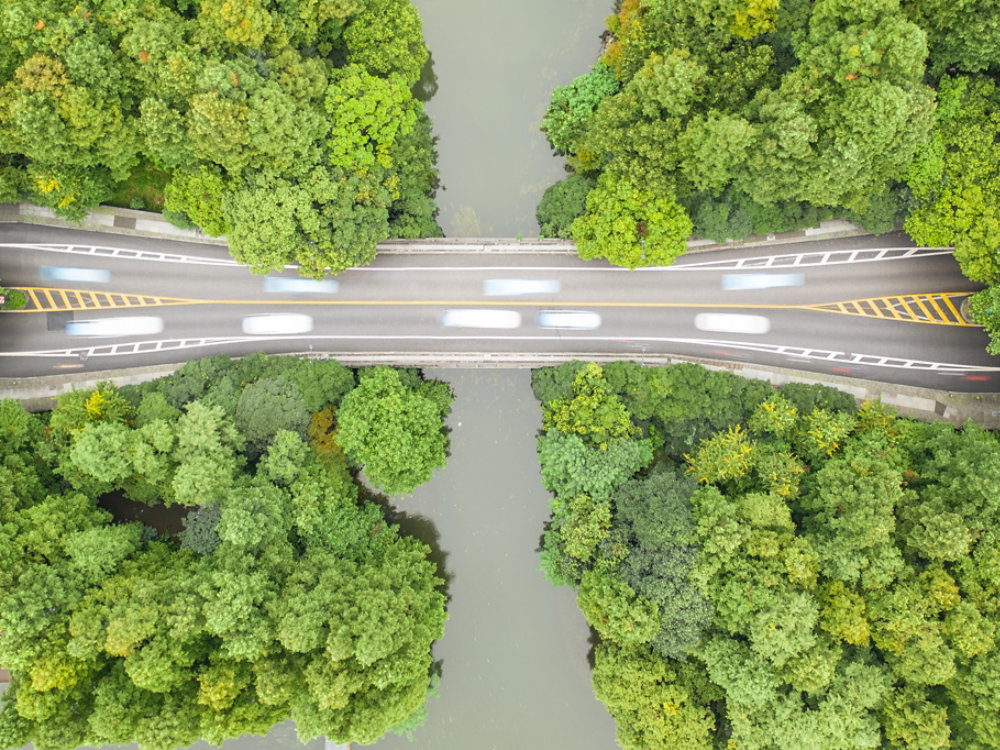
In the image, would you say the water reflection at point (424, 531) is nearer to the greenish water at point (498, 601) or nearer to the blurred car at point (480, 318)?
the greenish water at point (498, 601)

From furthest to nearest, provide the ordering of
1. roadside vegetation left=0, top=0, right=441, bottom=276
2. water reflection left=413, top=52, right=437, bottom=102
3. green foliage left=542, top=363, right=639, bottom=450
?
water reflection left=413, top=52, right=437, bottom=102 < green foliage left=542, top=363, right=639, bottom=450 < roadside vegetation left=0, top=0, right=441, bottom=276

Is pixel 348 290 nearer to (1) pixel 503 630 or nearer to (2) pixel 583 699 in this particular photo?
(1) pixel 503 630

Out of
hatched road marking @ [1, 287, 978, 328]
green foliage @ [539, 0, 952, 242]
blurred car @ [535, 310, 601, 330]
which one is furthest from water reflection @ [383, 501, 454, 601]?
green foliage @ [539, 0, 952, 242]

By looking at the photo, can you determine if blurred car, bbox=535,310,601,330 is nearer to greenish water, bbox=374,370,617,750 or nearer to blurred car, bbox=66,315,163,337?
greenish water, bbox=374,370,617,750

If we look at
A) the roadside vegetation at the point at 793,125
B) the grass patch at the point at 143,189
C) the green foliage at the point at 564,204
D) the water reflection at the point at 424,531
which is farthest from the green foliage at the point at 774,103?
the grass patch at the point at 143,189

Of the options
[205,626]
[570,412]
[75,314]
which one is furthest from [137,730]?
[570,412]

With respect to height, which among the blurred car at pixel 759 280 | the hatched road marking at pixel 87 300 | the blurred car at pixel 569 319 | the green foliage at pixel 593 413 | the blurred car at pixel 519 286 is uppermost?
the hatched road marking at pixel 87 300

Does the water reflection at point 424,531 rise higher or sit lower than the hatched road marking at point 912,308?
lower
